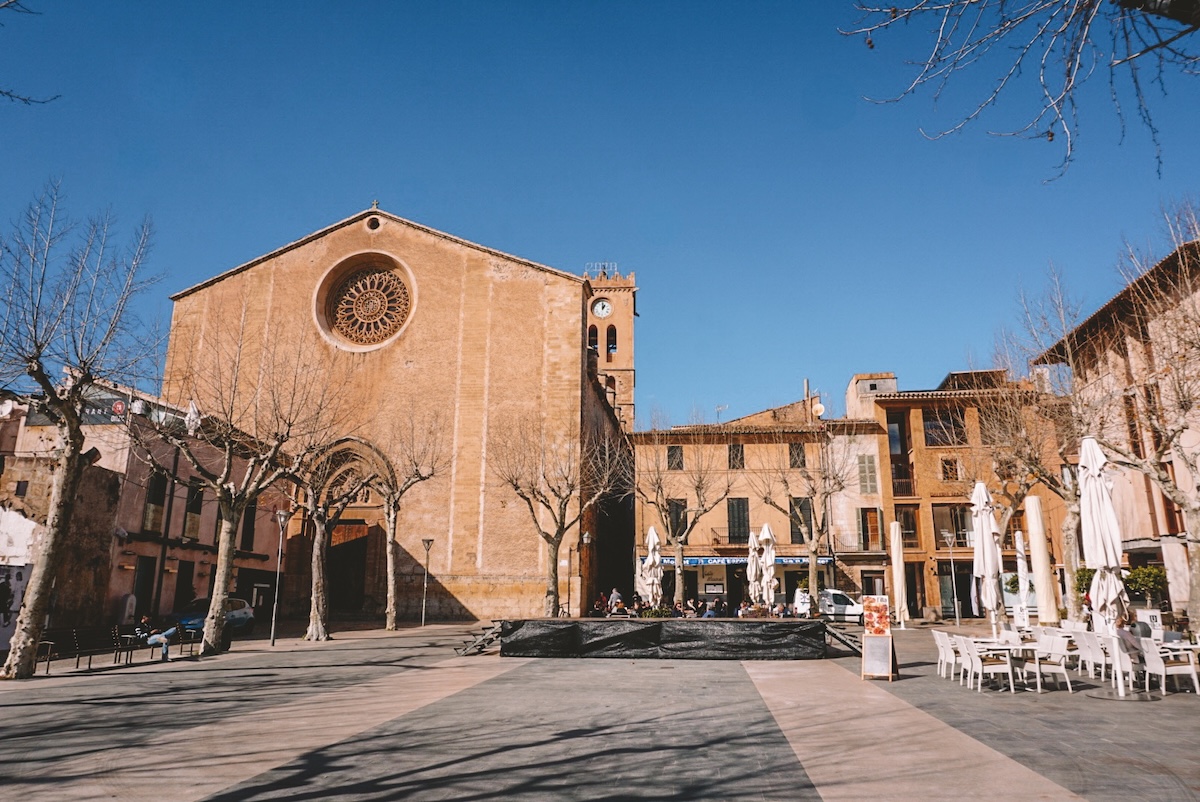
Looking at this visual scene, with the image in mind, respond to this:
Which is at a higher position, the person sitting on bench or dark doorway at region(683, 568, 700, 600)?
dark doorway at region(683, 568, 700, 600)

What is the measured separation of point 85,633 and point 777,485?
26.0 metres

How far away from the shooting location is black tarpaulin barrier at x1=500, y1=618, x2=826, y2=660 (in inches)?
615

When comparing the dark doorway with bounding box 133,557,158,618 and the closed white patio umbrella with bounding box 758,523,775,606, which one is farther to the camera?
the closed white patio umbrella with bounding box 758,523,775,606

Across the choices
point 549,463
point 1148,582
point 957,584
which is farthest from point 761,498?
point 1148,582

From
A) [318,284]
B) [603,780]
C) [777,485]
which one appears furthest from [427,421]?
[603,780]

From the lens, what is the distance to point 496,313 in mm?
32750

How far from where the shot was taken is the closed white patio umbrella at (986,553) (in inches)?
593

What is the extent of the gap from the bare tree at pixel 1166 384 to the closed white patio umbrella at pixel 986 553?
2847mm

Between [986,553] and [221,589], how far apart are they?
1538 cm

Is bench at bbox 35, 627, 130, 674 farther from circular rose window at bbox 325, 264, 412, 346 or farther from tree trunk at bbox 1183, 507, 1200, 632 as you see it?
tree trunk at bbox 1183, 507, 1200, 632

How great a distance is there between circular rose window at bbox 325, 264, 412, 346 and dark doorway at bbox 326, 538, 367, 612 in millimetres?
8549

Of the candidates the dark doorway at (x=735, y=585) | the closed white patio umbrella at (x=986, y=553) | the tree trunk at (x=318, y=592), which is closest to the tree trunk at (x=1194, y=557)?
the closed white patio umbrella at (x=986, y=553)

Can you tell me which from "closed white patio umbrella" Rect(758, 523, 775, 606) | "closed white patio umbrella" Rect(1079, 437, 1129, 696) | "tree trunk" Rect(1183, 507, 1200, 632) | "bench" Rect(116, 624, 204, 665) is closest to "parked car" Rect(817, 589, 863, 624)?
"closed white patio umbrella" Rect(758, 523, 775, 606)

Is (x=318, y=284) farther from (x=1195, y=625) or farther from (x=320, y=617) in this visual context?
(x=1195, y=625)
